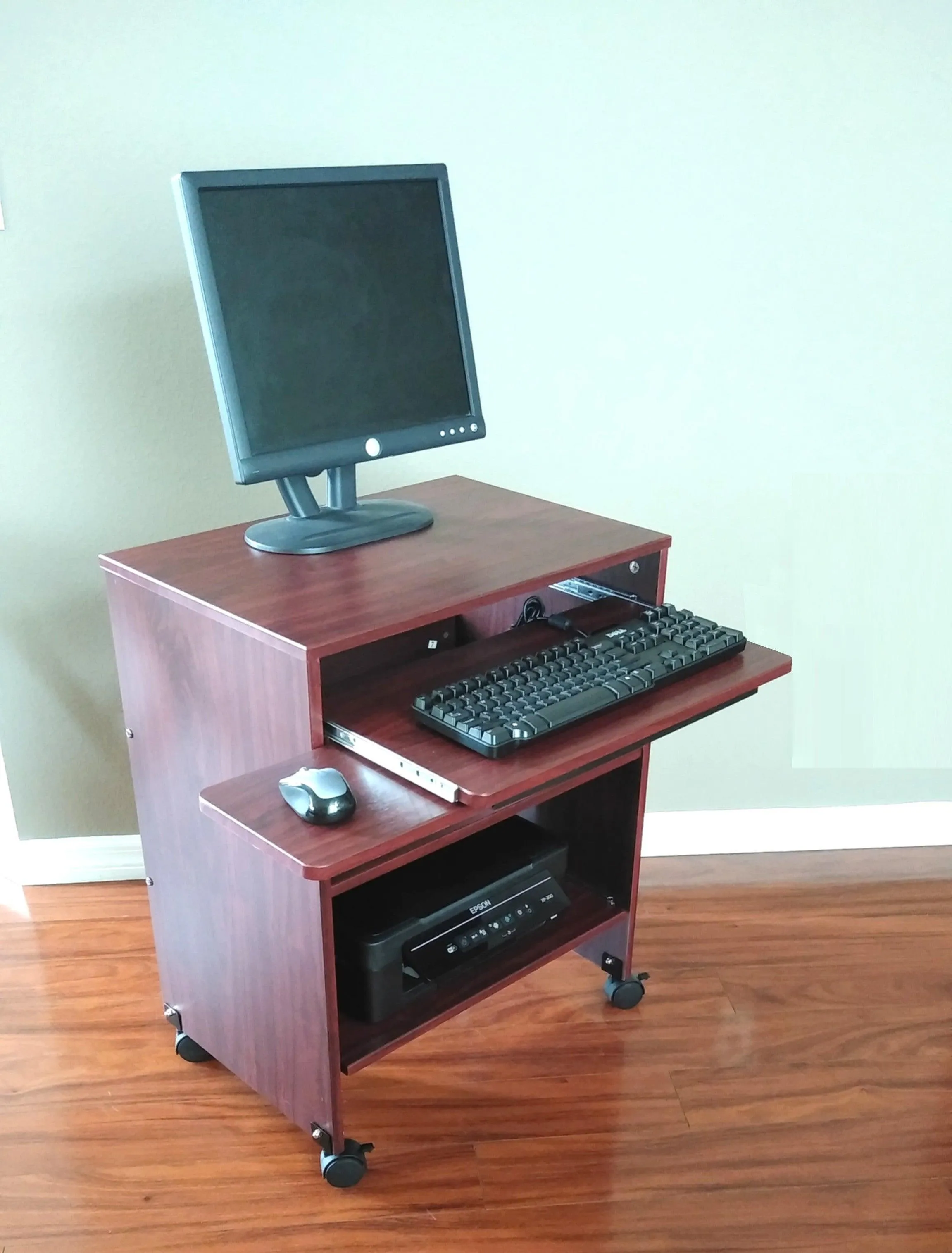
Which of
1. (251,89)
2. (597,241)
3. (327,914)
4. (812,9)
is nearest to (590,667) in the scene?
(327,914)

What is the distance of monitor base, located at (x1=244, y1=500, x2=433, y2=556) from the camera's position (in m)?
1.60

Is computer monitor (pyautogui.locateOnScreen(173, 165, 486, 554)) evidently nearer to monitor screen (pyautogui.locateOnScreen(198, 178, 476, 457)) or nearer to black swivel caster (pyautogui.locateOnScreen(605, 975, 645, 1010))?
monitor screen (pyautogui.locateOnScreen(198, 178, 476, 457))

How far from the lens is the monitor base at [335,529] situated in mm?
1598

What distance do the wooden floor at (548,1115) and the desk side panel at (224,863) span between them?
130mm

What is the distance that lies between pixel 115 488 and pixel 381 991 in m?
0.99

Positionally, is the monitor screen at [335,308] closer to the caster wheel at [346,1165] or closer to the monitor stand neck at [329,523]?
the monitor stand neck at [329,523]

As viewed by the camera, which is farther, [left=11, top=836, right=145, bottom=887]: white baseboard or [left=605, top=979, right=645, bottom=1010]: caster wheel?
[left=11, top=836, right=145, bottom=887]: white baseboard

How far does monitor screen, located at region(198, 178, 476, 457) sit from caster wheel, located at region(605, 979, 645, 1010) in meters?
0.97

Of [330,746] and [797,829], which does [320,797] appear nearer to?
[330,746]

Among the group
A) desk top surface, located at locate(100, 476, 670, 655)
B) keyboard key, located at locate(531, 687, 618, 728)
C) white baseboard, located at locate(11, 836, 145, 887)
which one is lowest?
white baseboard, located at locate(11, 836, 145, 887)

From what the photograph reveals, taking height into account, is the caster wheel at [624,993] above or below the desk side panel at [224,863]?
below

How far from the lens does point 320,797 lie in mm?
1200

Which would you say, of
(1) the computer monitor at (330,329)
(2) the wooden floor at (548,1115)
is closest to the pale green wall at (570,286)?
(1) the computer monitor at (330,329)

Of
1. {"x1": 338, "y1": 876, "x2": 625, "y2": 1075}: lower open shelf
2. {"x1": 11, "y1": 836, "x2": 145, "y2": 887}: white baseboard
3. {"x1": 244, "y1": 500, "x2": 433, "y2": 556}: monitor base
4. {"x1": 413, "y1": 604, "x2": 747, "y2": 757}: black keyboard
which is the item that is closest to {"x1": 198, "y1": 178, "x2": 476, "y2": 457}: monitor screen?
{"x1": 244, "y1": 500, "x2": 433, "y2": 556}: monitor base
